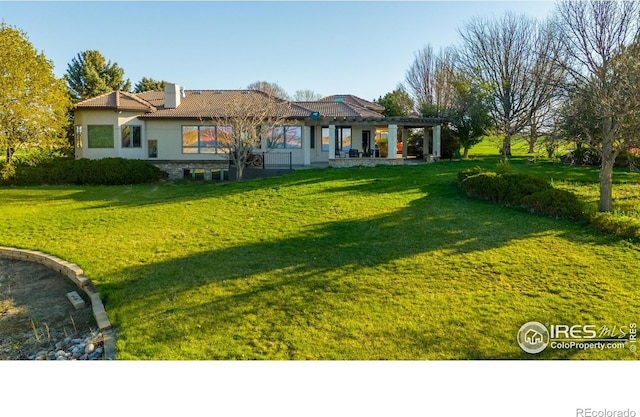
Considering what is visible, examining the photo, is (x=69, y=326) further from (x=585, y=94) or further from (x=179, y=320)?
(x=585, y=94)

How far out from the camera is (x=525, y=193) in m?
11.3

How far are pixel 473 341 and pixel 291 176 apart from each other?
13867 millimetres

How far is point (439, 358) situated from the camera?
4.80 meters

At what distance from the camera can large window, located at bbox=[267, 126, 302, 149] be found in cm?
2400

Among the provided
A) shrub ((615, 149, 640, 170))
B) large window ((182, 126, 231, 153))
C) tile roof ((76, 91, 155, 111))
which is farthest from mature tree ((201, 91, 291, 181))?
shrub ((615, 149, 640, 170))

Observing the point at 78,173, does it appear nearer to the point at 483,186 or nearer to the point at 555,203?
the point at 483,186

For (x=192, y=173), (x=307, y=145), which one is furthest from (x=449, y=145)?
(x=192, y=173)

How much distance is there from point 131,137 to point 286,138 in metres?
Answer: 8.41

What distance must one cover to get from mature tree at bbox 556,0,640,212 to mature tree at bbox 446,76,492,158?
1021 centimetres

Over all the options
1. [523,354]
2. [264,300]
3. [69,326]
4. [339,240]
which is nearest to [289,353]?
[264,300]

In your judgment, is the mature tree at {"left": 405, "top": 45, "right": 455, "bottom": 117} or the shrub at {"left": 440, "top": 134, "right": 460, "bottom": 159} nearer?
the shrub at {"left": 440, "top": 134, "right": 460, "bottom": 159}

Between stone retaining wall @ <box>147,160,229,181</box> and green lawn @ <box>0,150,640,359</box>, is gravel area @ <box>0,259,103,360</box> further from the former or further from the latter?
stone retaining wall @ <box>147,160,229,181</box>

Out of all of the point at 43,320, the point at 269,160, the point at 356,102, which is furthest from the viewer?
the point at 356,102

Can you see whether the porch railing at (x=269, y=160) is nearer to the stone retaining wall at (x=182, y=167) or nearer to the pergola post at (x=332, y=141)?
the stone retaining wall at (x=182, y=167)
